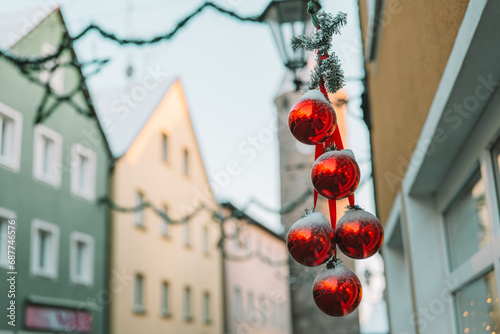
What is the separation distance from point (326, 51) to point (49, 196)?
16.3 m

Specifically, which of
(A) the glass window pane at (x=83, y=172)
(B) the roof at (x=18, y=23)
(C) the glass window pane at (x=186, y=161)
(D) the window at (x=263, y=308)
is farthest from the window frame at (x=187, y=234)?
(B) the roof at (x=18, y=23)

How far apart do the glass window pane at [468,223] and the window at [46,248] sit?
14.4 m

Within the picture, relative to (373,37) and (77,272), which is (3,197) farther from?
(373,37)

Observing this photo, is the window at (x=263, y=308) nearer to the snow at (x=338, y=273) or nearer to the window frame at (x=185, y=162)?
the window frame at (x=185, y=162)

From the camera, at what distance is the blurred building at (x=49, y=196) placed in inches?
640

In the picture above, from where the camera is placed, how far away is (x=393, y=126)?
5.05m

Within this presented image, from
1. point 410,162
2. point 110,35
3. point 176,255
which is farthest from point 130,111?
point 410,162

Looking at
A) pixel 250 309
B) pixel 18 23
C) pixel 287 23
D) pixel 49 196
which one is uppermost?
pixel 18 23

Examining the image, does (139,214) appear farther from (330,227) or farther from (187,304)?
(330,227)

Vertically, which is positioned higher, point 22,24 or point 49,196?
point 22,24

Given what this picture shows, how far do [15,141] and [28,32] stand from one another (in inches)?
121

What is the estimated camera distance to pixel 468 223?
3557 millimetres

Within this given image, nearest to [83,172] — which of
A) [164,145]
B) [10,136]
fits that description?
[10,136]

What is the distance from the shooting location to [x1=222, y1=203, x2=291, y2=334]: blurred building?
30031 mm
